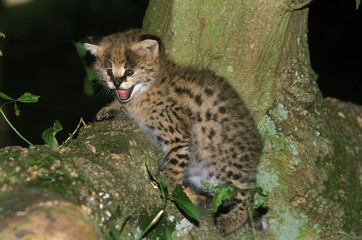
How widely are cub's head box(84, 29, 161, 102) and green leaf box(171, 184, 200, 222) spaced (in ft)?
5.39

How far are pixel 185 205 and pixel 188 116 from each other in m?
1.40

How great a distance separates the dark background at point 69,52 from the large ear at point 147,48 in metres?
2.35

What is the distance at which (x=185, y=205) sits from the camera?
209 inches

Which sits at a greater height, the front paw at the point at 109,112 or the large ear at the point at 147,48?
the large ear at the point at 147,48

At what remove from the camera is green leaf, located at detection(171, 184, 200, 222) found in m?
5.27

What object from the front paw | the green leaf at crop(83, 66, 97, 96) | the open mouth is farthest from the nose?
the green leaf at crop(83, 66, 97, 96)

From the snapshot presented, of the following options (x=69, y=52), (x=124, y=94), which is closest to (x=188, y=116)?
(x=124, y=94)

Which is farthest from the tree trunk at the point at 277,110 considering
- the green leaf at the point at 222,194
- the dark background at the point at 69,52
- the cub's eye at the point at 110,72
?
the dark background at the point at 69,52

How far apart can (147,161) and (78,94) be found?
409 inches

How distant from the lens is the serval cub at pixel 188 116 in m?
6.46

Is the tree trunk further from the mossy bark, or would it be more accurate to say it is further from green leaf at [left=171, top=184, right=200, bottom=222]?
green leaf at [left=171, top=184, right=200, bottom=222]

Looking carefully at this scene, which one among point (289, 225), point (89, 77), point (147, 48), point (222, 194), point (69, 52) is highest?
point (147, 48)

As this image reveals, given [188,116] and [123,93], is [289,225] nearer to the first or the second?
[188,116]

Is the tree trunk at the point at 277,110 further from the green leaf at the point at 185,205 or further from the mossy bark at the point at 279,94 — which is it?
the green leaf at the point at 185,205
